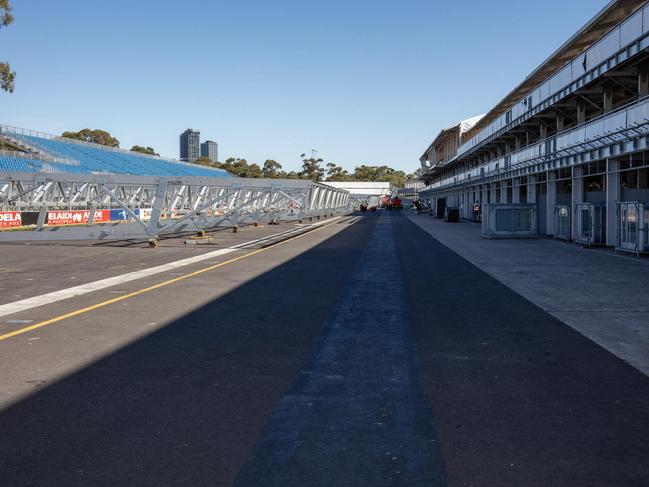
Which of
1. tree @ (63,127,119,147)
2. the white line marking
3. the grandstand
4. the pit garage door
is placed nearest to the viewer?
the white line marking

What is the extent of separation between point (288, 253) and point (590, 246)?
1182cm

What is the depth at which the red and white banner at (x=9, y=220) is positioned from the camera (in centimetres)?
3780

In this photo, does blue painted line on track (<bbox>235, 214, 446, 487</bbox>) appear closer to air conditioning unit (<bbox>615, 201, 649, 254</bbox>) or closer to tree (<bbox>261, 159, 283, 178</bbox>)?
air conditioning unit (<bbox>615, 201, 649, 254</bbox>)

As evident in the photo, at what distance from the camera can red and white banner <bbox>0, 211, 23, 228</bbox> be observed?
37.8m

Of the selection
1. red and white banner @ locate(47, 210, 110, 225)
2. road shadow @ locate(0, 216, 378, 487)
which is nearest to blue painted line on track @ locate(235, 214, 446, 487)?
road shadow @ locate(0, 216, 378, 487)

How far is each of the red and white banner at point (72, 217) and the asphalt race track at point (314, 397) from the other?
3276cm

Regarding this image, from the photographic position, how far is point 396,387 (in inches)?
235

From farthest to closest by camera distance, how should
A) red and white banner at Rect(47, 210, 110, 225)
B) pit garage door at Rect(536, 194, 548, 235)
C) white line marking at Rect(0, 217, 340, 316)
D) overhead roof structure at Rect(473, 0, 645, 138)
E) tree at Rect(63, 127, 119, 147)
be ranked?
tree at Rect(63, 127, 119, 147)
red and white banner at Rect(47, 210, 110, 225)
pit garage door at Rect(536, 194, 548, 235)
overhead roof structure at Rect(473, 0, 645, 138)
white line marking at Rect(0, 217, 340, 316)

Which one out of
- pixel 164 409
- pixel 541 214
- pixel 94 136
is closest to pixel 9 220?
pixel 541 214

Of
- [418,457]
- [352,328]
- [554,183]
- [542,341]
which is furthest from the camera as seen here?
[554,183]

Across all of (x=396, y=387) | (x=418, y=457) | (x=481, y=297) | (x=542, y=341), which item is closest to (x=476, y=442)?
(x=418, y=457)

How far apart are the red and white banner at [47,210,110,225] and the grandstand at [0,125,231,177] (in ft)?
40.3

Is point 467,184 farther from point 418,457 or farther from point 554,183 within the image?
point 418,457

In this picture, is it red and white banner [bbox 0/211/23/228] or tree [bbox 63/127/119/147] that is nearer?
red and white banner [bbox 0/211/23/228]
